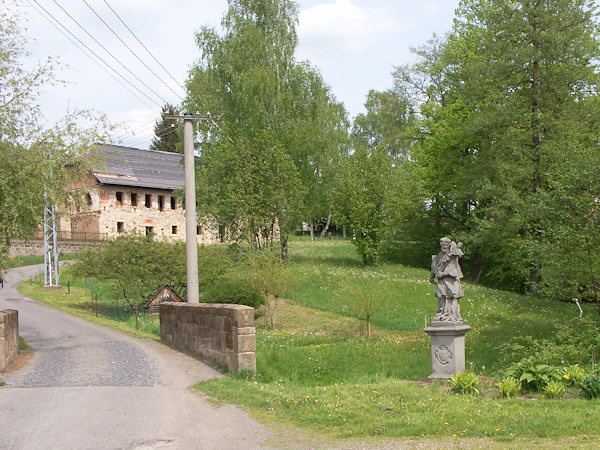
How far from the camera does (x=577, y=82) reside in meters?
27.6

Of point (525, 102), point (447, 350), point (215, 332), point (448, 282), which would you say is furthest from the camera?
point (525, 102)

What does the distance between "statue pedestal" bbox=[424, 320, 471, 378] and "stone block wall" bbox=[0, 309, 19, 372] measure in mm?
8203

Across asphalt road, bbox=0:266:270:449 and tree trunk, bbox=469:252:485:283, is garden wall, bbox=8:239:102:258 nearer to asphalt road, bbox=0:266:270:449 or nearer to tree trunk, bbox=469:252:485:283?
tree trunk, bbox=469:252:485:283

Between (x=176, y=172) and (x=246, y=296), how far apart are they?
36485 millimetres

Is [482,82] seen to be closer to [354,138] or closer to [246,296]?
[246,296]

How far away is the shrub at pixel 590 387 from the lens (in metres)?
8.17

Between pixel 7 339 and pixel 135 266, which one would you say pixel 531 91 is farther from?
pixel 7 339

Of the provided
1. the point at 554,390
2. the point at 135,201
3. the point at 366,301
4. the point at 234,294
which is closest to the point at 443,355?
the point at 554,390

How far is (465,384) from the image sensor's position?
8.85m

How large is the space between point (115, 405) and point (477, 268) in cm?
3297

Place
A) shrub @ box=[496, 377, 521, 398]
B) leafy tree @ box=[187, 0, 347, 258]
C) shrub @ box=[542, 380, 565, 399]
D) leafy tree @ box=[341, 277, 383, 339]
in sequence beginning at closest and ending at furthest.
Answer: shrub @ box=[542, 380, 565, 399]
shrub @ box=[496, 377, 521, 398]
leafy tree @ box=[341, 277, 383, 339]
leafy tree @ box=[187, 0, 347, 258]

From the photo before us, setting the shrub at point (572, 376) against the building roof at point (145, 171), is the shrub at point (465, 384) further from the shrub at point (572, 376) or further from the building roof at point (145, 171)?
the building roof at point (145, 171)

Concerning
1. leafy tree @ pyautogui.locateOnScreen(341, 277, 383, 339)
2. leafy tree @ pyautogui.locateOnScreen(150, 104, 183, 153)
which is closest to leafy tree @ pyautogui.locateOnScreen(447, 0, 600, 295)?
leafy tree @ pyautogui.locateOnScreen(341, 277, 383, 339)

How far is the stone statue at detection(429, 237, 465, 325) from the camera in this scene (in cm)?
1142
